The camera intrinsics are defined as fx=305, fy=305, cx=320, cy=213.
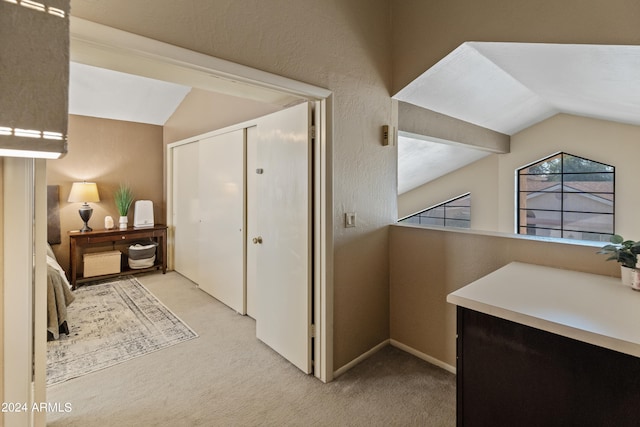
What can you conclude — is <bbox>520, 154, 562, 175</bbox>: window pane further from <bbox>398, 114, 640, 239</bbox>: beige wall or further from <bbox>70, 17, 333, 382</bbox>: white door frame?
<bbox>70, 17, 333, 382</bbox>: white door frame

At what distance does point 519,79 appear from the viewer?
2754 mm

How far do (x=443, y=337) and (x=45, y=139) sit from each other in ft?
7.75

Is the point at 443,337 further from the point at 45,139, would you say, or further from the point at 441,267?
the point at 45,139

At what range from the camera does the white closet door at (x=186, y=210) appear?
4.08 m

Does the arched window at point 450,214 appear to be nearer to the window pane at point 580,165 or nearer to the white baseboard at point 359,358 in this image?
the window pane at point 580,165

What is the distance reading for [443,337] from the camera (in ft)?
7.14

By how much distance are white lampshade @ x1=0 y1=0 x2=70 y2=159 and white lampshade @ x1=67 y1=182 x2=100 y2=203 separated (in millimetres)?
4165

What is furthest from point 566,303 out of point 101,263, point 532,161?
point 532,161

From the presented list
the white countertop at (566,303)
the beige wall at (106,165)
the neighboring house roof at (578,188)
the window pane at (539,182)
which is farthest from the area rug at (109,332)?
the neighboring house roof at (578,188)

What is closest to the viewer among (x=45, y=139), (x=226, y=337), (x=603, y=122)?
(x=45, y=139)

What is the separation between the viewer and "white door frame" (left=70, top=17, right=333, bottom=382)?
1227 millimetres

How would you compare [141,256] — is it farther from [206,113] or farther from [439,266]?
[439,266]

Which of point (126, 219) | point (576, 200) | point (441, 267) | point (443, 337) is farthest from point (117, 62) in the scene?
point (576, 200)

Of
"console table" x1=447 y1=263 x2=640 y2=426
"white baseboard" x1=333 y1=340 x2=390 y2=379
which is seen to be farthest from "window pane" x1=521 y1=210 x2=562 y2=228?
"console table" x1=447 y1=263 x2=640 y2=426
